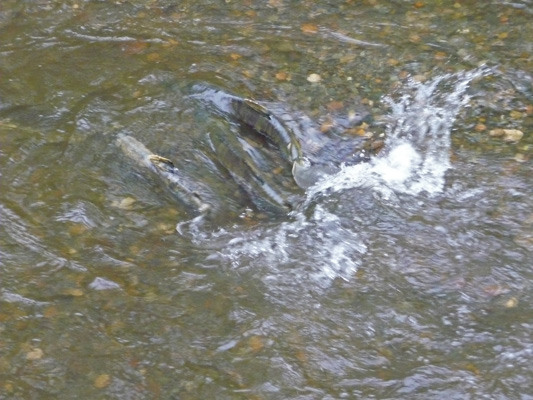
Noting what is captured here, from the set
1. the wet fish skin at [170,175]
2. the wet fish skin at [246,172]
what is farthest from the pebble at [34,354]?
the wet fish skin at [246,172]

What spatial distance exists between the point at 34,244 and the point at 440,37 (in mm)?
4030

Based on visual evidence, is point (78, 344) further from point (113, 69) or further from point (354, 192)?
point (113, 69)

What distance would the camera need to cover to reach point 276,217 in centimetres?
466

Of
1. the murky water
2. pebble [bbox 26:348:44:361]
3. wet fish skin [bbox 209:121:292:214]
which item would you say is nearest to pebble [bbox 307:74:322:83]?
the murky water

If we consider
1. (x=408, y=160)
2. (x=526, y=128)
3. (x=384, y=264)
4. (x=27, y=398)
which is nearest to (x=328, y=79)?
(x=408, y=160)

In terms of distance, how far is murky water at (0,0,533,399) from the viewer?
3822mm

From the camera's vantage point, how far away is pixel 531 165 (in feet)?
16.0

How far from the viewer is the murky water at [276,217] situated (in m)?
3.82

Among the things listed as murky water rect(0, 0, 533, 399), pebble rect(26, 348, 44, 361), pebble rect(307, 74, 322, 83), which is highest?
pebble rect(307, 74, 322, 83)

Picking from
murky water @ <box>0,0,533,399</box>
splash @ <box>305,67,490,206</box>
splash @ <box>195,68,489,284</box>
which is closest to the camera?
murky water @ <box>0,0,533,399</box>

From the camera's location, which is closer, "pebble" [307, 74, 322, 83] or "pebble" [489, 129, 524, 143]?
"pebble" [489, 129, 524, 143]

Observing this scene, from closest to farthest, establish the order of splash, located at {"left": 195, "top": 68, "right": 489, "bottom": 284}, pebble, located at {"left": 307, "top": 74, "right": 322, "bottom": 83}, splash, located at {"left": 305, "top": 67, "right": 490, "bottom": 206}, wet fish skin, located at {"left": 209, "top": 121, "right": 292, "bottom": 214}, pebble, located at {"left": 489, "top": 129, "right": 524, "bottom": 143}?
splash, located at {"left": 195, "top": 68, "right": 489, "bottom": 284} → wet fish skin, located at {"left": 209, "top": 121, "right": 292, "bottom": 214} → splash, located at {"left": 305, "top": 67, "right": 490, "bottom": 206} → pebble, located at {"left": 489, "top": 129, "right": 524, "bottom": 143} → pebble, located at {"left": 307, "top": 74, "right": 322, "bottom": 83}

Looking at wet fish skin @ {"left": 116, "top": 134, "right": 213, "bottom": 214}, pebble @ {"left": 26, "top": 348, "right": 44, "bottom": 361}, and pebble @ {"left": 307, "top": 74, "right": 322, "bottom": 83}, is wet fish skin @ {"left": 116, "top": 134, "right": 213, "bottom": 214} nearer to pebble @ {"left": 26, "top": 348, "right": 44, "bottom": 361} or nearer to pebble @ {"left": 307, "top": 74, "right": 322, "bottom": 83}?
pebble @ {"left": 26, "top": 348, "right": 44, "bottom": 361}

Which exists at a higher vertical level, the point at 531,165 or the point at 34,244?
the point at 531,165
